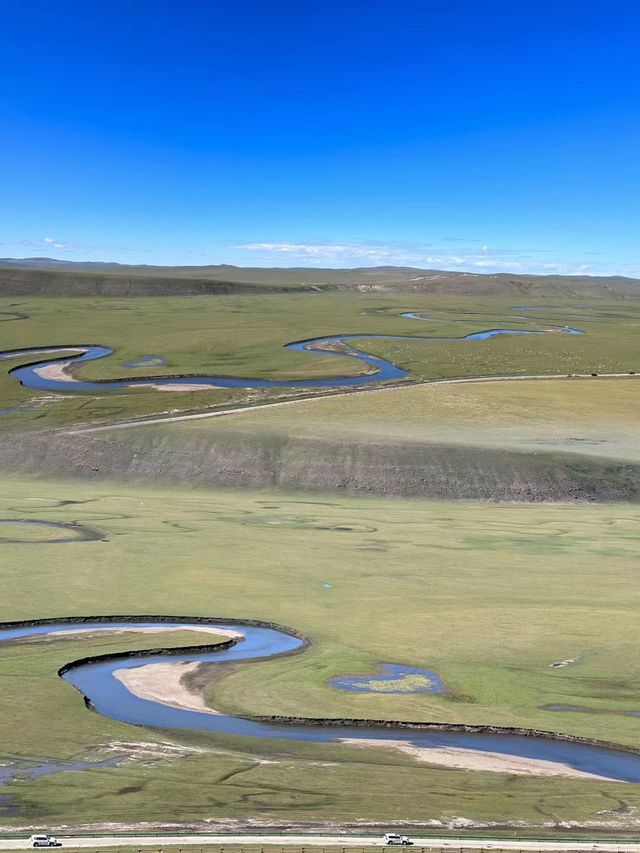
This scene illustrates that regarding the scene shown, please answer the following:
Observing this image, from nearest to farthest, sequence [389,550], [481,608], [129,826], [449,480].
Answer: [129,826] → [481,608] → [389,550] → [449,480]

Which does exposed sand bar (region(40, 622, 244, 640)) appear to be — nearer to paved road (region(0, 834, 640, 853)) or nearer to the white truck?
paved road (region(0, 834, 640, 853))

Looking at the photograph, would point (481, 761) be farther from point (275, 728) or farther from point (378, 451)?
point (378, 451)

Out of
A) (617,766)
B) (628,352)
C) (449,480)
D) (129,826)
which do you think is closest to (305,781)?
(129,826)

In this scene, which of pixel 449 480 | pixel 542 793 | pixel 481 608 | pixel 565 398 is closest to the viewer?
pixel 542 793

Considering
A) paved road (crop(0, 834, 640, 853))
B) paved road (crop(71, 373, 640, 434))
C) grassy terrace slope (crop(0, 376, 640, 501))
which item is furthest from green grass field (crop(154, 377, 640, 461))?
paved road (crop(0, 834, 640, 853))

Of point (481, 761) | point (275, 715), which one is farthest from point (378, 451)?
point (481, 761)

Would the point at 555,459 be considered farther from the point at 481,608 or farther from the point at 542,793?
the point at 542,793
